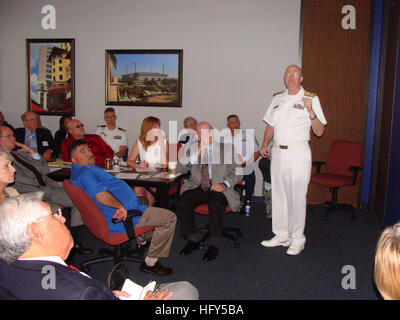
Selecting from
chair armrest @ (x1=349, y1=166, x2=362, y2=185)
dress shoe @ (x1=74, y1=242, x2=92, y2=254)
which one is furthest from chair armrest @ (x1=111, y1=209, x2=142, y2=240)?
chair armrest @ (x1=349, y1=166, x2=362, y2=185)

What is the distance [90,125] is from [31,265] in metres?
5.49

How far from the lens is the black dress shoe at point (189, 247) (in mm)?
3818

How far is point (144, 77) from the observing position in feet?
20.5

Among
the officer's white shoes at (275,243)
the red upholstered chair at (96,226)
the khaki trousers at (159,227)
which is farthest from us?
the officer's white shoes at (275,243)

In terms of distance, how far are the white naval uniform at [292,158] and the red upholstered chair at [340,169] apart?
4.94 ft

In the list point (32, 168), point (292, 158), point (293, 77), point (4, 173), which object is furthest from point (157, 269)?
point (293, 77)

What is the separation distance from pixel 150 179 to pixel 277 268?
60.9 inches

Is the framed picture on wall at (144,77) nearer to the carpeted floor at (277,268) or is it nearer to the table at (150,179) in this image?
the table at (150,179)

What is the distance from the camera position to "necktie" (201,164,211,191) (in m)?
4.09

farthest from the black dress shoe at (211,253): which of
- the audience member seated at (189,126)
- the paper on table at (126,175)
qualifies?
the audience member seated at (189,126)

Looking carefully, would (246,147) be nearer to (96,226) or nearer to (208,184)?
(208,184)

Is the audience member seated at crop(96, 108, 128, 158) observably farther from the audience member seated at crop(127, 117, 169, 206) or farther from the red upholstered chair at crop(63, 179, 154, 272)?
the red upholstered chair at crop(63, 179, 154, 272)
